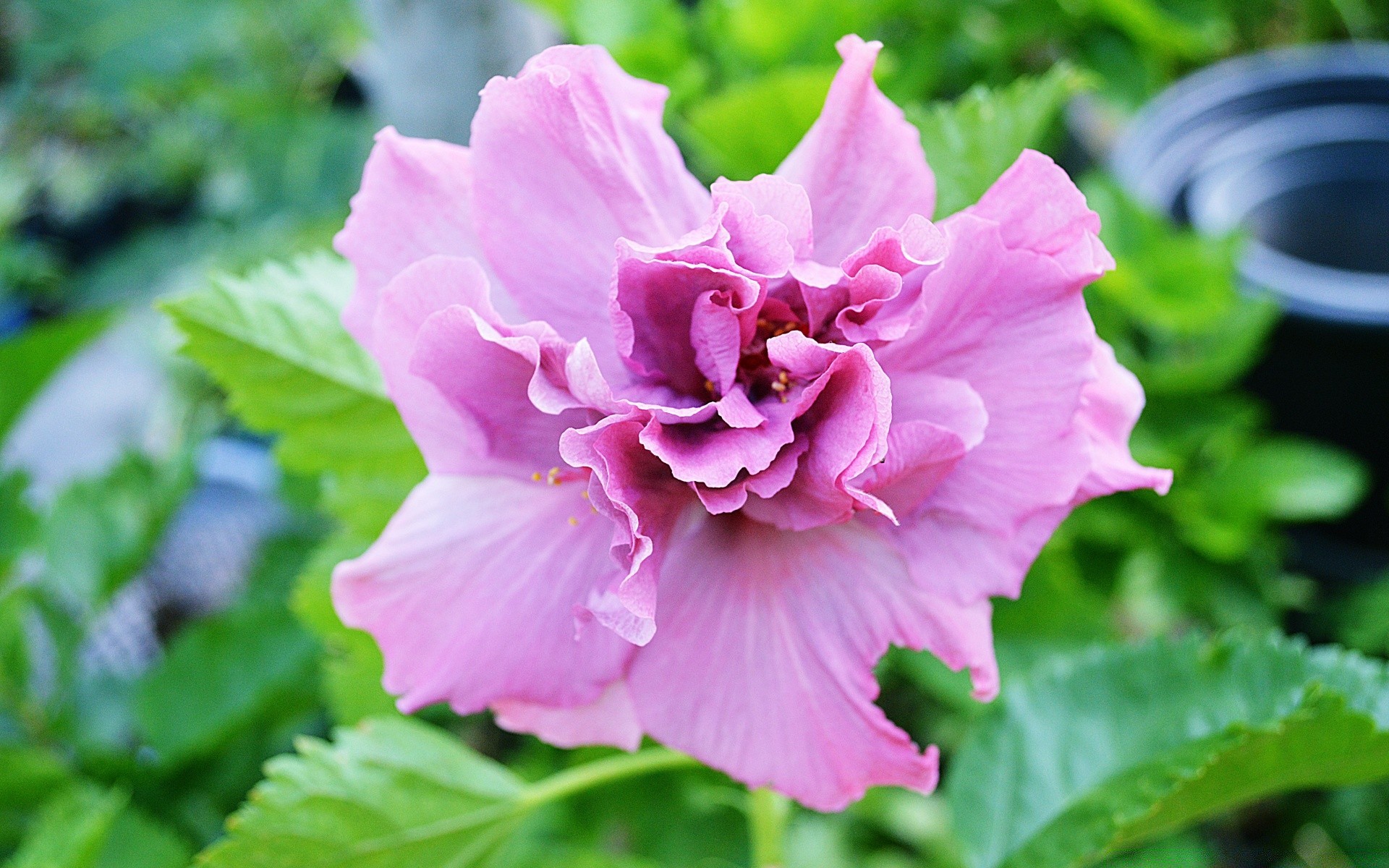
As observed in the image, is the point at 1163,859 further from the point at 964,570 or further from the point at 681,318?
the point at 681,318

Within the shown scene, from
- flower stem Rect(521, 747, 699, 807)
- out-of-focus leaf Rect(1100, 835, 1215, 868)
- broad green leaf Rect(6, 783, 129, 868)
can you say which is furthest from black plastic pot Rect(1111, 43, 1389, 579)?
broad green leaf Rect(6, 783, 129, 868)

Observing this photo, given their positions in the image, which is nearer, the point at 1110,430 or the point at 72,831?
the point at 1110,430

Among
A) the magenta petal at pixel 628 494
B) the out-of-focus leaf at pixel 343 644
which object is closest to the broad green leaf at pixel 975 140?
the magenta petal at pixel 628 494

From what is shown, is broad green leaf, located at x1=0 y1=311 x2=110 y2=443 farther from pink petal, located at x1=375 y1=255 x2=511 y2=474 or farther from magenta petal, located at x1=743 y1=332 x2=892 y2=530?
magenta petal, located at x1=743 y1=332 x2=892 y2=530

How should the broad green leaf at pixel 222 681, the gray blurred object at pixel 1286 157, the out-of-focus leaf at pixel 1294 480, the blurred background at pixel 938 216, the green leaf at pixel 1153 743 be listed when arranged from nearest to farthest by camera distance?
1. the green leaf at pixel 1153 743
2. the blurred background at pixel 938 216
3. the broad green leaf at pixel 222 681
4. the out-of-focus leaf at pixel 1294 480
5. the gray blurred object at pixel 1286 157

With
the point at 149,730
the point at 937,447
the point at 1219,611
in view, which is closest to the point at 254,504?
the point at 149,730

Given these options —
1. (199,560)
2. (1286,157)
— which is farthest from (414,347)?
(1286,157)

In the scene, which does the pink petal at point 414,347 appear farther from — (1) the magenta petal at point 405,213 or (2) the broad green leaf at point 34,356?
(2) the broad green leaf at point 34,356
